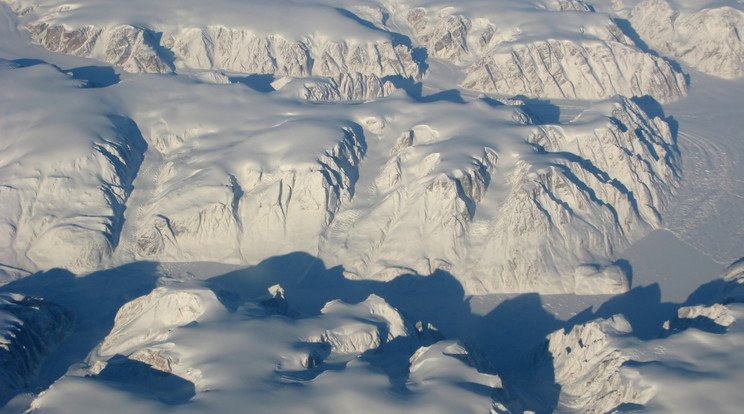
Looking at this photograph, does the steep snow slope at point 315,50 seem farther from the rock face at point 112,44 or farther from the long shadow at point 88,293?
the long shadow at point 88,293

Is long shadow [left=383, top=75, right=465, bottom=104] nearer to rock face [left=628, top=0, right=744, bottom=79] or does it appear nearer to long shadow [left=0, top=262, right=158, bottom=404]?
rock face [left=628, top=0, right=744, bottom=79]

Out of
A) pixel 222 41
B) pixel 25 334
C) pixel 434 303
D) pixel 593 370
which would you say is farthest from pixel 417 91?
pixel 25 334

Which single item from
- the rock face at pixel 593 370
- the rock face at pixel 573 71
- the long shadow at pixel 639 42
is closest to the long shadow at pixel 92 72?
the rock face at pixel 573 71

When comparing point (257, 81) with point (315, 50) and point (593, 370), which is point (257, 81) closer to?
point (315, 50)

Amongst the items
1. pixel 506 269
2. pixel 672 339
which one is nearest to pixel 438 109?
pixel 506 269

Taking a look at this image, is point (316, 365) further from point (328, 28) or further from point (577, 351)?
point (328, 28)

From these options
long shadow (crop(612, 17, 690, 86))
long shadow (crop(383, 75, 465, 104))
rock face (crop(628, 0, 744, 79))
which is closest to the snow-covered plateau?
long shadow (crop(383, 75, 465, 104))
